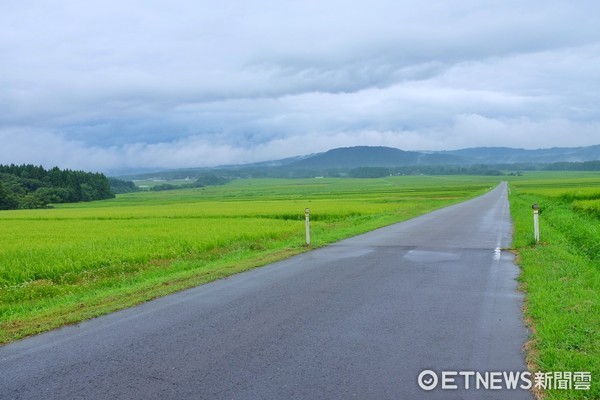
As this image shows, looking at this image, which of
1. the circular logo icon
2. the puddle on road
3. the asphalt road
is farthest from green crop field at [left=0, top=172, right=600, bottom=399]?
the puddle on road

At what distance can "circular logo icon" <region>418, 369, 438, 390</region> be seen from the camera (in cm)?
480

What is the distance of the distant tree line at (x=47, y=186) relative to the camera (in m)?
83.1

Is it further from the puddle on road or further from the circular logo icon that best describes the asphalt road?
the puddle on road

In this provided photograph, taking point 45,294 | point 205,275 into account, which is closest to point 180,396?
point 205,275

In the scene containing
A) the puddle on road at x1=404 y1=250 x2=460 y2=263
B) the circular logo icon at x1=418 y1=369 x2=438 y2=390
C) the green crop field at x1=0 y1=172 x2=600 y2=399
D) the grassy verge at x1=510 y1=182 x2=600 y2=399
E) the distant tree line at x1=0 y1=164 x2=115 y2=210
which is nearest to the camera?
the circular logo icon at x1=418 y1=369 x2=438 y2=390

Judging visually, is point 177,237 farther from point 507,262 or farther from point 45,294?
point 507,262

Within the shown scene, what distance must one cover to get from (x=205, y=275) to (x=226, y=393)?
21.6 ft

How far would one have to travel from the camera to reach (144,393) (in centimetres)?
475

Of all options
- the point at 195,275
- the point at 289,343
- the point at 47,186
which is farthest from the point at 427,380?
the point at 47,186

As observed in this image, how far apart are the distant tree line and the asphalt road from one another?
276 feet

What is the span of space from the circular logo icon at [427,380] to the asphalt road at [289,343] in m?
0.07

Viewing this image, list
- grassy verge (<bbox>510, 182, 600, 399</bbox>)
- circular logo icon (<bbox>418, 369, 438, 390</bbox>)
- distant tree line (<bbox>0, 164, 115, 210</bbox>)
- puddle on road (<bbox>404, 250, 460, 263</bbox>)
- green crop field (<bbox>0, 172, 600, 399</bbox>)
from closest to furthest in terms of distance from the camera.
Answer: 1. circular logo icon (<bbox>418, 369, 438, 390</bbox>)
2. grassy verge (<bbox>510, 182, 600, 399</bbox>)
3. green crop field (<bbox>0, 172, 600, 399</bbox>)
4. puddle on road (<bbox>404, 250, 460, 263</bbox>)
5. distant tree line (<bbox>0, 164, 115, 210</bbox>)

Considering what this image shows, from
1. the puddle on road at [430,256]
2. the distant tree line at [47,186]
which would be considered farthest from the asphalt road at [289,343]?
the distant tree line at [47,186]

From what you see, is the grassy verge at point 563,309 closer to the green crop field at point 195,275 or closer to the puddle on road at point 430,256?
the green crop field at point 195,275
